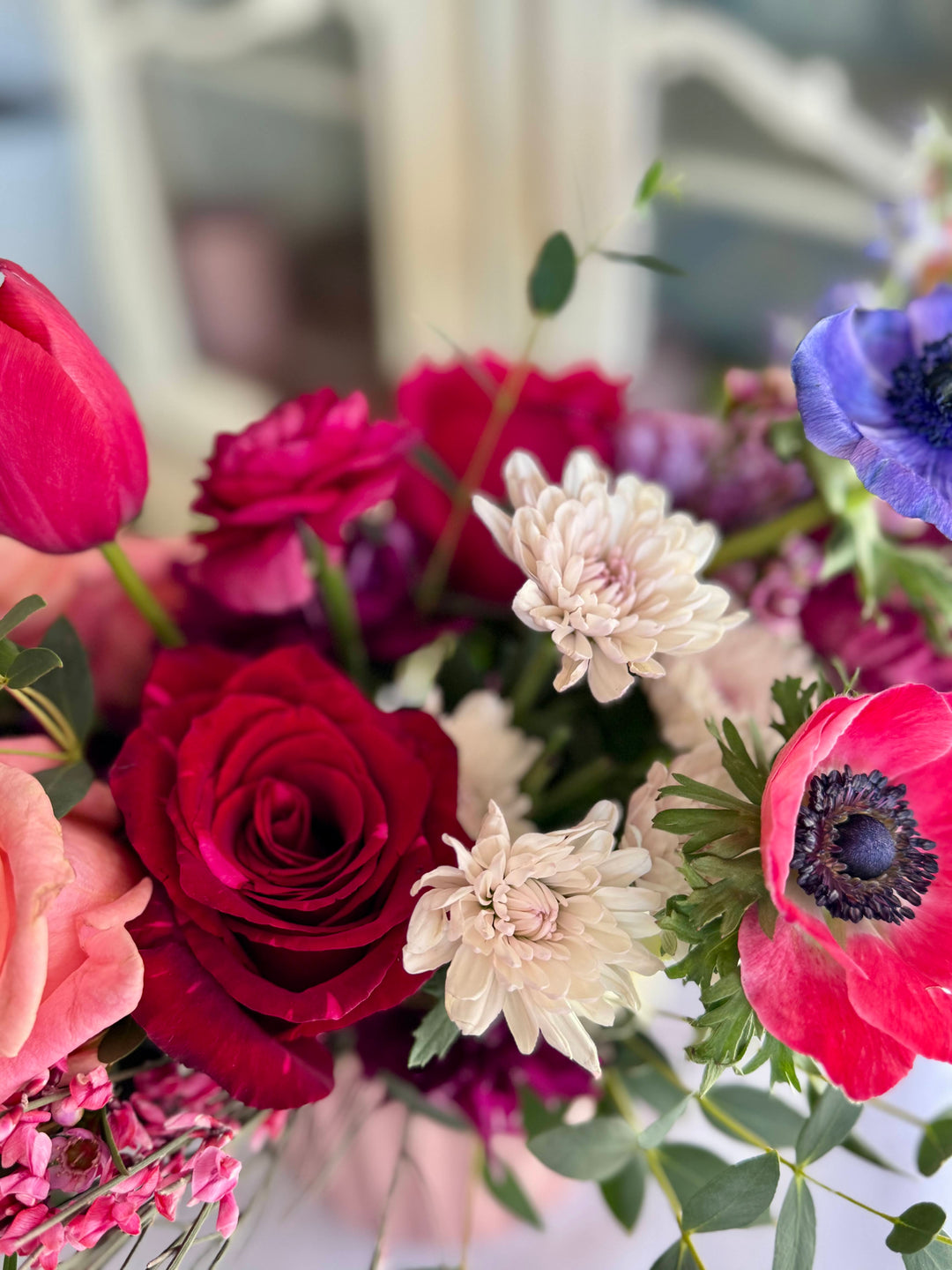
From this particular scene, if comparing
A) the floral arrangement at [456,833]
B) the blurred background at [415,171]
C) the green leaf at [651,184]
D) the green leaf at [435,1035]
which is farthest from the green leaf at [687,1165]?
the blurred background at [415,171]

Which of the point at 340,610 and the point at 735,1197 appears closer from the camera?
the point at 735,1197

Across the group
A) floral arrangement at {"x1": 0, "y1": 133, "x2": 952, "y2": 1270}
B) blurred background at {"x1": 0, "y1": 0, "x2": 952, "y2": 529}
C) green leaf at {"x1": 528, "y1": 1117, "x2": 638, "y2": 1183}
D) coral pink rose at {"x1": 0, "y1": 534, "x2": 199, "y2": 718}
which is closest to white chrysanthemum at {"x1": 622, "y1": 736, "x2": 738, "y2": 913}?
floral arrangement at {"x1": 0, "y1": 133, "x2": 952, "y2": 1270}

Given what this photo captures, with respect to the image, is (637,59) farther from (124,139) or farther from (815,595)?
(815,595)

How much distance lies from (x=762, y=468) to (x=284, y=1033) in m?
0.32

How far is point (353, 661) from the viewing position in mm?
416

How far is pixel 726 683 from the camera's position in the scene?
378 millimetres

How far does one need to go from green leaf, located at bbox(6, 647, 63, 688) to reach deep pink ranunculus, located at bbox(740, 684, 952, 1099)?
192 mm

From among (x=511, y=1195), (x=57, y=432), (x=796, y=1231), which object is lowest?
(x=511, y=1195)

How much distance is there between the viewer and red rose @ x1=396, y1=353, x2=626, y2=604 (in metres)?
0.44

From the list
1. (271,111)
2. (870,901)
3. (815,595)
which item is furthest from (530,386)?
(271,111)

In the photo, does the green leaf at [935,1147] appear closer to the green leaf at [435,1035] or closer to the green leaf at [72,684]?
the green leaf at [435,1035]

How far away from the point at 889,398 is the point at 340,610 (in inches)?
8.7

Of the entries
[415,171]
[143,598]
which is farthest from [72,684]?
[415,171]

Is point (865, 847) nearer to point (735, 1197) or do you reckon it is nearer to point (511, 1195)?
point (735, 1197)
